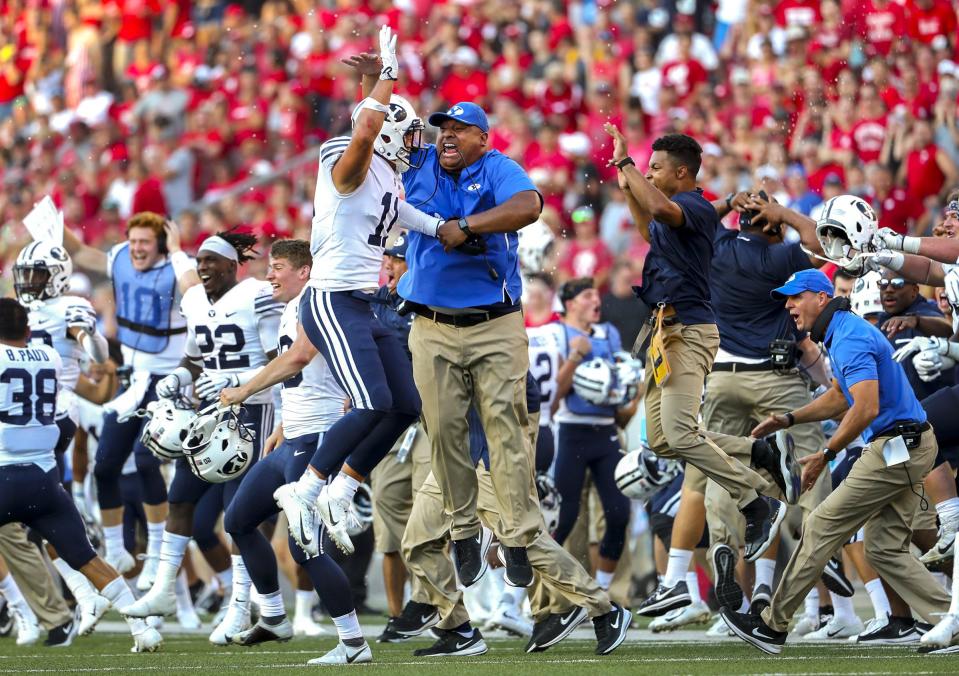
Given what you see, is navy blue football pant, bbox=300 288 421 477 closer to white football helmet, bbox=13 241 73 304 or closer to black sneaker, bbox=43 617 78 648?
black sneaker, bbox=43 617 78 648

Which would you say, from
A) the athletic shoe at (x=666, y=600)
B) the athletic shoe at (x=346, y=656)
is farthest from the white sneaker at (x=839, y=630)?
the athletic shoe at (x=346, y=656)

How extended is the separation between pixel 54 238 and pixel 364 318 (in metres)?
4.12

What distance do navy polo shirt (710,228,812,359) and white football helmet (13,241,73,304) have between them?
15.0 ft

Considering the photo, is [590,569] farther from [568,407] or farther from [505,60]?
[505,60]

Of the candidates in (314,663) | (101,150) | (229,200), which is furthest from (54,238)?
(101,150)

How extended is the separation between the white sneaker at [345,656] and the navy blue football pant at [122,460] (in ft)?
10.5

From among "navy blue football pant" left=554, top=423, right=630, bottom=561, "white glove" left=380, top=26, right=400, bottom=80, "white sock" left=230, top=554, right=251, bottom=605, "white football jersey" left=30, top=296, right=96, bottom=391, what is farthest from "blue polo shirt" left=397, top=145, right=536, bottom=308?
"white football jersey" left=30, top=296, right=96, bottom=391

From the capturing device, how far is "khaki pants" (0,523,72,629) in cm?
987

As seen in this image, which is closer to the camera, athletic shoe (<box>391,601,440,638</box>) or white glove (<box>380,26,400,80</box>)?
white glove (<box>380,26,400,80</box>)

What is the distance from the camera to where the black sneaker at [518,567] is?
7.67m

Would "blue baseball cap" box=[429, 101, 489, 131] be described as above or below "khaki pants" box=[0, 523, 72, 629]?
above

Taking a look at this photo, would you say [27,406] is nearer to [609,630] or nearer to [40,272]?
[40,272]

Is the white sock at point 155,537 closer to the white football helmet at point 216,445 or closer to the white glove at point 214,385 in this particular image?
the white glove at point 214,385

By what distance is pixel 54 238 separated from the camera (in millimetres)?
11086
